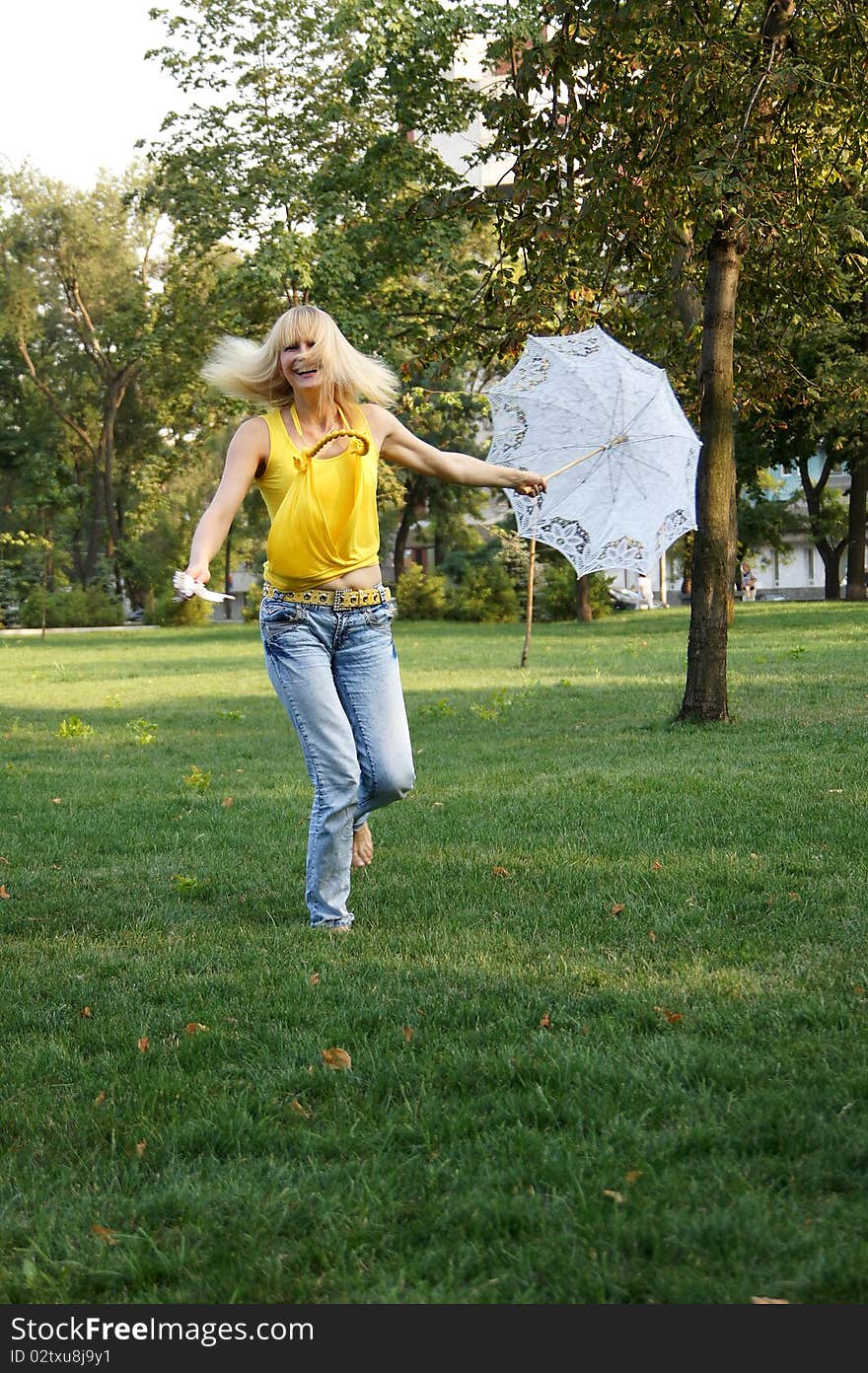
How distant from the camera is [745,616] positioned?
1325 inches

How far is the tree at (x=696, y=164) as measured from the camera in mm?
10625

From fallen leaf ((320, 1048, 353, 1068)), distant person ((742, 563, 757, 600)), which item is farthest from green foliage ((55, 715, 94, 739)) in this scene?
distant person ((742, 563, 757, 600))

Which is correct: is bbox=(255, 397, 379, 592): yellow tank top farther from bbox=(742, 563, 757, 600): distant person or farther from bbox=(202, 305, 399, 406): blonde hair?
bbox=(742, 563, 757, 600): distant person

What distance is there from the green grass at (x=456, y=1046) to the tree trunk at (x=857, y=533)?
99.9 ft

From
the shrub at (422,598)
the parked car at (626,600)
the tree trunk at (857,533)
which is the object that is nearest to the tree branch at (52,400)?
the shrub at (422,598)

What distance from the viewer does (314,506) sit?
5.66 m

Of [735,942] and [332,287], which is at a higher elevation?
[332,287]

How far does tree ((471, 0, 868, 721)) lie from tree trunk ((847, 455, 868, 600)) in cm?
2683

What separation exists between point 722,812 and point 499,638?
2358 cm

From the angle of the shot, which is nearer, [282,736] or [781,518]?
[282,736]

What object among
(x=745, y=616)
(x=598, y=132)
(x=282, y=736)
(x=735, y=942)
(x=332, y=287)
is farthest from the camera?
(x=745, y=616)

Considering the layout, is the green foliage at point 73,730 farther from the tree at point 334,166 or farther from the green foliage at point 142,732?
the tree at point 334,166

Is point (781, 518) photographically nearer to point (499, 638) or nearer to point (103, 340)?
point (499, 638)

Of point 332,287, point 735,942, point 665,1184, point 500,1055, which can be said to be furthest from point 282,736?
point 332,287
